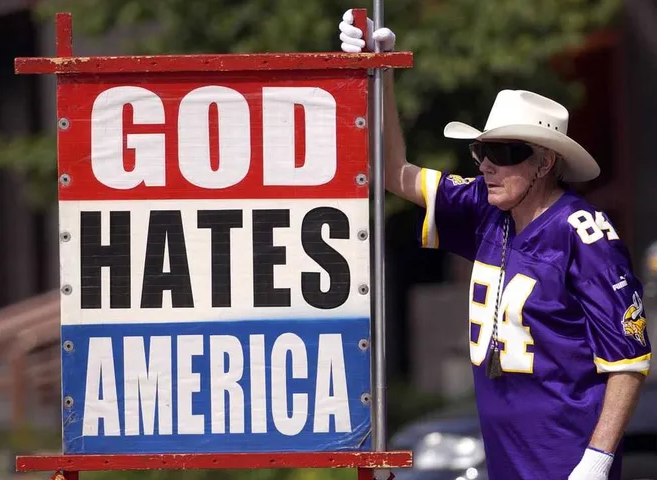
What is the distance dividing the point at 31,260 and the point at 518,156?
13.9 meters

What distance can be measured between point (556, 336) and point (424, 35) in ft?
21.7

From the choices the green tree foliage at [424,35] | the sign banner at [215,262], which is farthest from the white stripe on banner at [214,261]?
the green tree foliage at [424,35]

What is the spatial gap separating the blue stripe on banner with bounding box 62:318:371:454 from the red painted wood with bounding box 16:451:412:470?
1.2 inches

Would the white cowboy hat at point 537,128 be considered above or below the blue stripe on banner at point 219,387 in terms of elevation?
above

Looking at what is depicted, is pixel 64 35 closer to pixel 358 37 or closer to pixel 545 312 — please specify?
pixel 358 37

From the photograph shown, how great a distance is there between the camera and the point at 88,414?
3.95 m

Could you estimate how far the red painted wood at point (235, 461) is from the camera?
391 centimetres

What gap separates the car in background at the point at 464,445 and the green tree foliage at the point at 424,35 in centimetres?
314

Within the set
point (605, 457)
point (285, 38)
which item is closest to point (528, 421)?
point (605, 457)

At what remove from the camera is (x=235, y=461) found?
392 cm

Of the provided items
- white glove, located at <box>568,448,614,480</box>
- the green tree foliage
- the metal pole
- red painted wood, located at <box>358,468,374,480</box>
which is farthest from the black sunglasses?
the green tree foliage

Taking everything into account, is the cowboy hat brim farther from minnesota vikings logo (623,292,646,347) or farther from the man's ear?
minnesota vikings logo (623,292,646,347)

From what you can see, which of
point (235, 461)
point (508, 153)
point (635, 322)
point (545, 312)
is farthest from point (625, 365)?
point (235, 461)

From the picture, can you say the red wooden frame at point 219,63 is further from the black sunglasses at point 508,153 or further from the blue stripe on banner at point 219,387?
the blue stripe on banner at point 219,387
